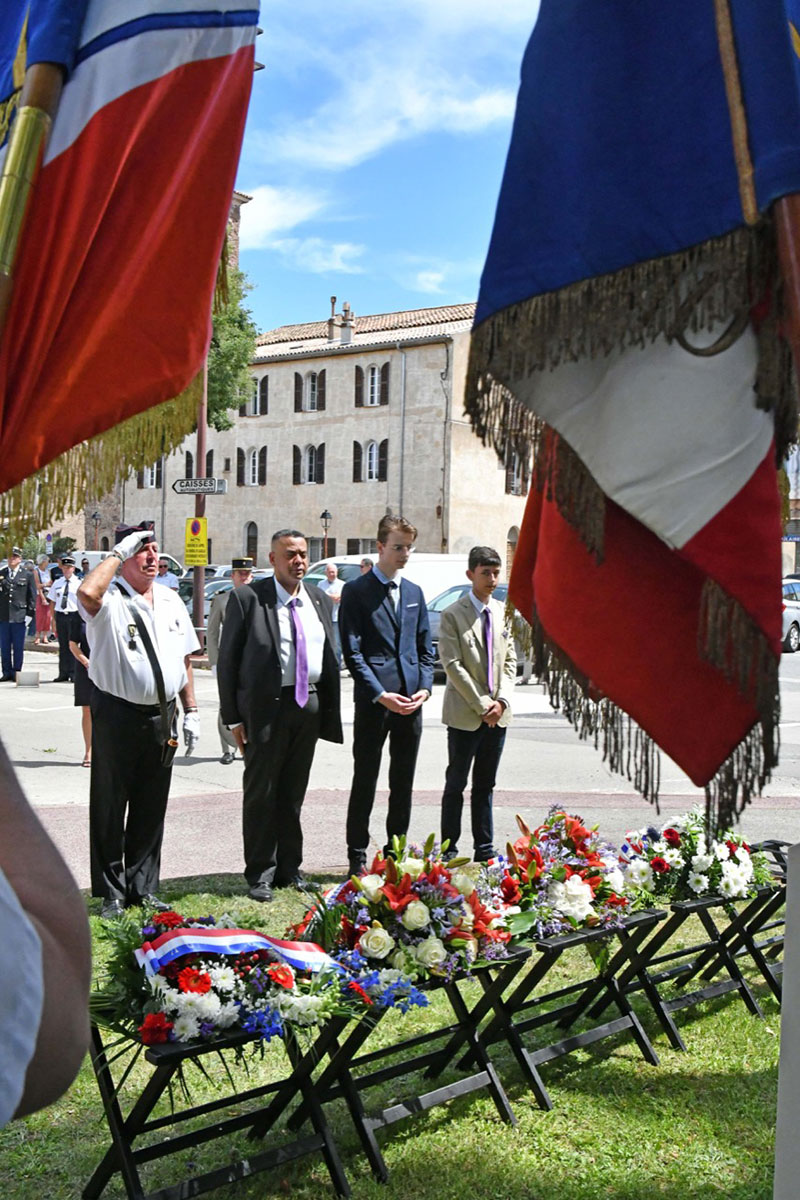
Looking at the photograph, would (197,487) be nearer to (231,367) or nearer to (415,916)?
(415,916)

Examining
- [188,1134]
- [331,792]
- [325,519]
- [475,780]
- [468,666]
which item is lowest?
[331,792]

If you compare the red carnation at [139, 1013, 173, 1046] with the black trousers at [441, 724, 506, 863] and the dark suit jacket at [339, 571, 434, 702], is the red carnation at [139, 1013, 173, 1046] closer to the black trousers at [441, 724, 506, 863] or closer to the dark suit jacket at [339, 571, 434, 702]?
the dark suit jacket at [339, 571, 434, 702]

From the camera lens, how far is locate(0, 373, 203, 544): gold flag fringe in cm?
235

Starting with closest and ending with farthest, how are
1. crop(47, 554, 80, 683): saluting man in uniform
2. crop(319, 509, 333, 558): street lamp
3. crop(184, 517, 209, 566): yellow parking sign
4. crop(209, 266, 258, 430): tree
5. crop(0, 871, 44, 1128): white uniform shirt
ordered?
crop(0, 871, 44, 1128): white uniform shirt < crop(47, 554, 80, 683): saluting man in uniform < crop(184, 517, 209, 566): yellow parking sign < crop(209, 266, 258, 430): tree < crop(319, 509, 333, 558): street lamp

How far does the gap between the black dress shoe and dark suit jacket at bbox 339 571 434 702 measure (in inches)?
52.2

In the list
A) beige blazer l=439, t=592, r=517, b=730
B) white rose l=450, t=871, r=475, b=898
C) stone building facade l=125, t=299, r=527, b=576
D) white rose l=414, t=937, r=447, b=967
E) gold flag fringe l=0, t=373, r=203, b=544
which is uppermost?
stone building facade l=125, t=299, r=527, b=576

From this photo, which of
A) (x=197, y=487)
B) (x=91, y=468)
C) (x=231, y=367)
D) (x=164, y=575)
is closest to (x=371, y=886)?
(x=91, y=468)

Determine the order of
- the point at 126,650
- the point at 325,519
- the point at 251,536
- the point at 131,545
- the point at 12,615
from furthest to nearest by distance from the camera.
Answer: the point at 251,536 → the point at 325,519 → the point at 12,615 → the point at 131,545 → the point at 126,650

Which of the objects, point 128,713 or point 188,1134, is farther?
point 128,713

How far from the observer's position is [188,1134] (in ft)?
11.5

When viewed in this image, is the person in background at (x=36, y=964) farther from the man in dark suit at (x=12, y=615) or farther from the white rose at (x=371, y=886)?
the man in dark suit at (x=12, y=615)

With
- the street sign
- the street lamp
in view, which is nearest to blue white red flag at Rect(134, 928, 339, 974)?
the street sign

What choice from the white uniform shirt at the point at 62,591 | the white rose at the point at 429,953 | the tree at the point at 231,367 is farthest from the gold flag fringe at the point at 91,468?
the tree at the point at 231,367

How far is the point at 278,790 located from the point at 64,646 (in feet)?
39.8
